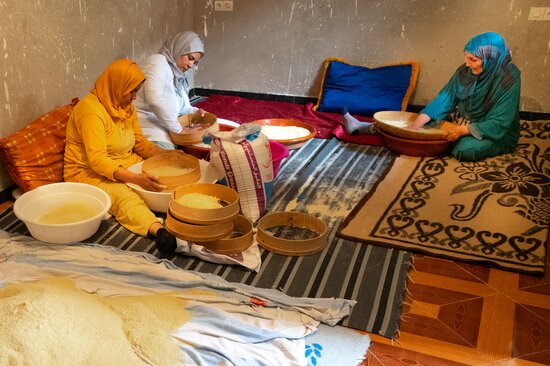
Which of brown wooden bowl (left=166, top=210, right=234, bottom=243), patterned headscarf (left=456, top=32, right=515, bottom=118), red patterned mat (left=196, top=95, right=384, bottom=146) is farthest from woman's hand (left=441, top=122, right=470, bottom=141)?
brown wooden bowl (left=166, top=210, right=234, bottom=243)

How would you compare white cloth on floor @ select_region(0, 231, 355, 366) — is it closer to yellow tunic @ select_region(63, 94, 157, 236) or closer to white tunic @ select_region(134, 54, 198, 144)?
yellow tunic @ select_region(63, 94, 157, 236)

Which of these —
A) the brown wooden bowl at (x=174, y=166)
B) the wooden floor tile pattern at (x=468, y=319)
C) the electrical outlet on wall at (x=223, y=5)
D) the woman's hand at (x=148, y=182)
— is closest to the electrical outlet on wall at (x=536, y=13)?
the wooden floor tile pattern at (x=468, y=319)

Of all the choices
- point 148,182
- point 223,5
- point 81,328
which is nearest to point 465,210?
point 148,182

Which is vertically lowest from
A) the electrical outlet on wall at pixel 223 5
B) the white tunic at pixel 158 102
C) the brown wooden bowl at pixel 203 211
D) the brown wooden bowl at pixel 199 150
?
the brown wooden bowl at pixel 199 150

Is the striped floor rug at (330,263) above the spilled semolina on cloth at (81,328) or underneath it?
underneath

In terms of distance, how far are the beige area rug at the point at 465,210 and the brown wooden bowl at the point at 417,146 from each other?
0.16 feet

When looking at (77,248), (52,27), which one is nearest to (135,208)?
(77,248)

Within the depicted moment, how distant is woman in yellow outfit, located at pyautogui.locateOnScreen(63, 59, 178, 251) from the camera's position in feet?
7.75

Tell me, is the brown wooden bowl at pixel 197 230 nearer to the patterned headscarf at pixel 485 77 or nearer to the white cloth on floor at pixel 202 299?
the white cloth on floor at pixel 202 299

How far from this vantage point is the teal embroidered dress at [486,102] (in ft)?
10.4

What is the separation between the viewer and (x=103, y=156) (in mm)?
2393

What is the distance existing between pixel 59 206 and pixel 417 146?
7.24 feet

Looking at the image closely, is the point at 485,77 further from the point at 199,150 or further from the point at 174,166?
the point at 174,166

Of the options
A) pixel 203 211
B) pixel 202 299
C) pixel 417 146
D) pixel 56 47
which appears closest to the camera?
pixel 202 299
